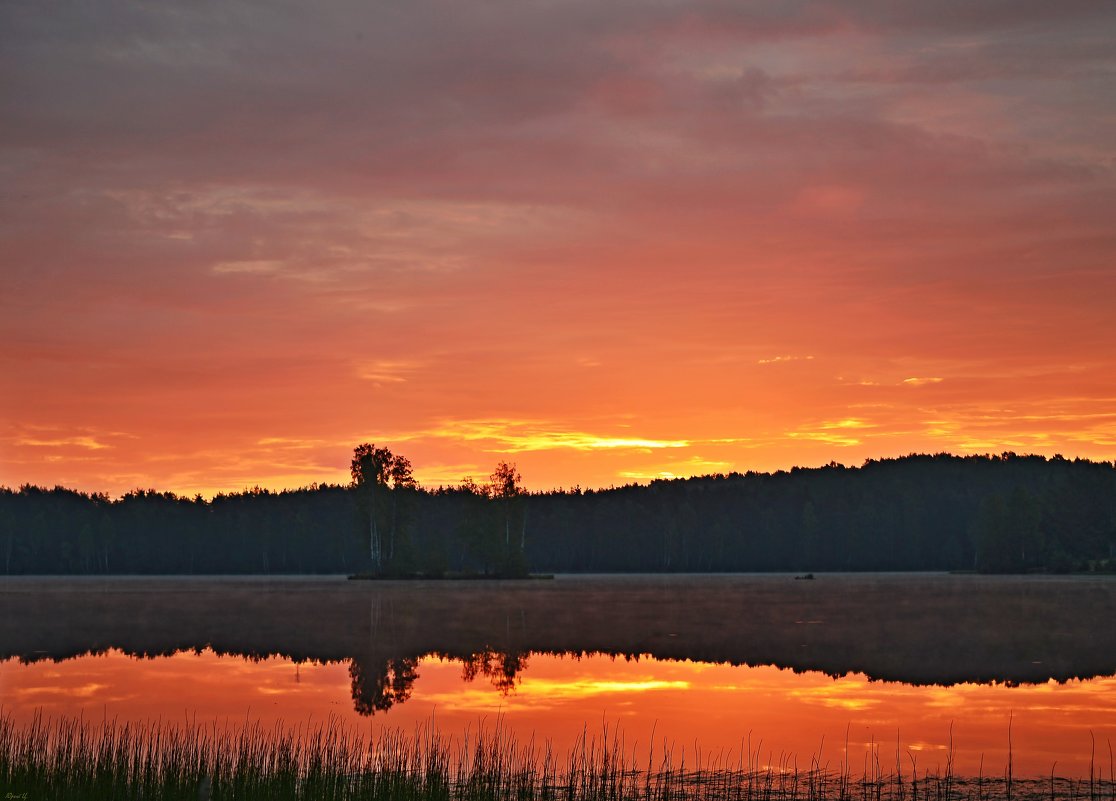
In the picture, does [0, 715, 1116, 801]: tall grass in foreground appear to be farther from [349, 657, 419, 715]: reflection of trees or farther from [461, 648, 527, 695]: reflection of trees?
[461, 648, 527, 695]: reflection of trees

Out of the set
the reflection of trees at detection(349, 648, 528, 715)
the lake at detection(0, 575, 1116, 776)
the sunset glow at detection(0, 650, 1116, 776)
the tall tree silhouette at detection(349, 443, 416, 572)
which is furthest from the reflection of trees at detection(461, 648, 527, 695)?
the tall tree silhouette at detection(349, 443, 416, 572)

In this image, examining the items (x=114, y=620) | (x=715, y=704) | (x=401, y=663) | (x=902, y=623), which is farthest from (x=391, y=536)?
(x=715, y=704)

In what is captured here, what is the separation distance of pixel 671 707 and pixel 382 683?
11531 mm

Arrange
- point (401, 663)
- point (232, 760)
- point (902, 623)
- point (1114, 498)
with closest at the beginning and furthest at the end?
point (232, 760) < point (401, 663) < point (902, 623) < point (1114, 498)

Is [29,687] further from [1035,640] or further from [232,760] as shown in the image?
[1035,640]

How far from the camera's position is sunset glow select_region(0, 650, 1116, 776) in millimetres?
28812

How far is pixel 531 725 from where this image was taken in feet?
106

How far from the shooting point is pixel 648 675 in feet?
145

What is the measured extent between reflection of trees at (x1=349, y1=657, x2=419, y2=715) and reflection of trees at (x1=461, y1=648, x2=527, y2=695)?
2072mm

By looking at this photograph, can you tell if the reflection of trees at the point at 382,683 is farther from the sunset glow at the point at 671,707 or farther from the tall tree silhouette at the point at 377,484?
the tall tree silhouette at the point at 377,484

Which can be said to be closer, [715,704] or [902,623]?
[715,704]

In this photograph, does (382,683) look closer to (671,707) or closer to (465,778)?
(671,707)

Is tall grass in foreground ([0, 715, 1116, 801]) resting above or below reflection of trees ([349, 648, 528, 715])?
above

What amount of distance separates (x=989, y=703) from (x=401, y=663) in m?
23.1
